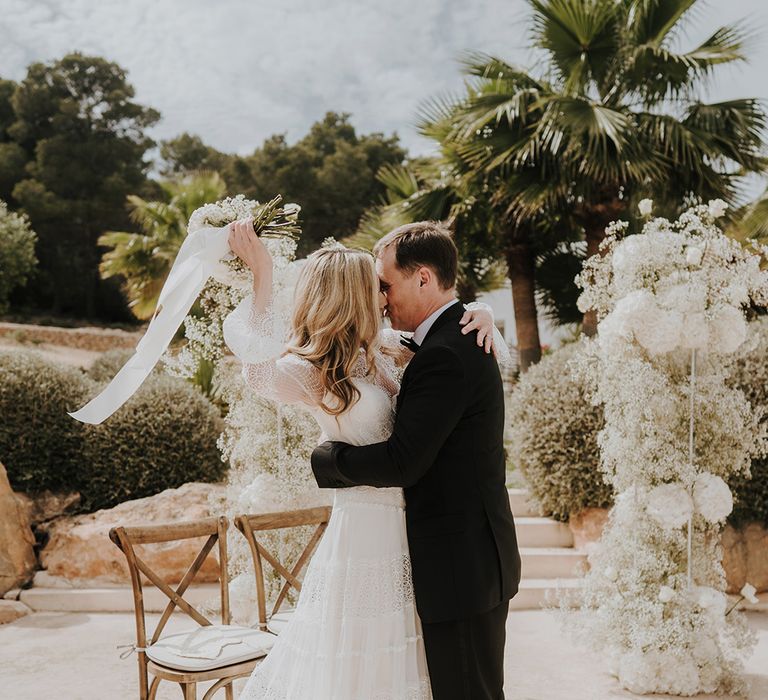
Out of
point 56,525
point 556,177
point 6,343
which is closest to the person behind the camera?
point 56,525

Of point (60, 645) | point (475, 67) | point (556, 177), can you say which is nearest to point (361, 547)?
point (60, 645)

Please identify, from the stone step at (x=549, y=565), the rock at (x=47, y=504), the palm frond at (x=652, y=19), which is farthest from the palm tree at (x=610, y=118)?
the rock at (x=47, y=504)

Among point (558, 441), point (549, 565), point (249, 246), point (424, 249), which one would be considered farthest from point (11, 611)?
point (424, 249)

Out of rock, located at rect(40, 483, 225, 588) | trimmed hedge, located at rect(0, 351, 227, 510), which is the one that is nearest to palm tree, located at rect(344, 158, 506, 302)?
trimmed hedge, located at rect(0, 351, 227, 510)

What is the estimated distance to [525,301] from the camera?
1150 cm

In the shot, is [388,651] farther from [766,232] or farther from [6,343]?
[6,343]

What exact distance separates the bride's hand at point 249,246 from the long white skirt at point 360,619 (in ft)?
2.44

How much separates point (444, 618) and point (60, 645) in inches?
167

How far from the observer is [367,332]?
7.38ft

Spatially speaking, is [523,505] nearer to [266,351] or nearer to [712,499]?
[712,499]

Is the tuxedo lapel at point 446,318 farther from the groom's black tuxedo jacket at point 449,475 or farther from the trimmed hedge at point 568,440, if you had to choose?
the trimmed hedge at point 568,440

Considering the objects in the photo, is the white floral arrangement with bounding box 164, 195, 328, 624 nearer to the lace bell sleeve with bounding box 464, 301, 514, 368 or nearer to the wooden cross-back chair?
the wooden cross-back chair

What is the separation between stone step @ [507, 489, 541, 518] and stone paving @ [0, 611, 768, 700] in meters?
1.38

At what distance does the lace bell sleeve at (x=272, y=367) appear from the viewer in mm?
2215
